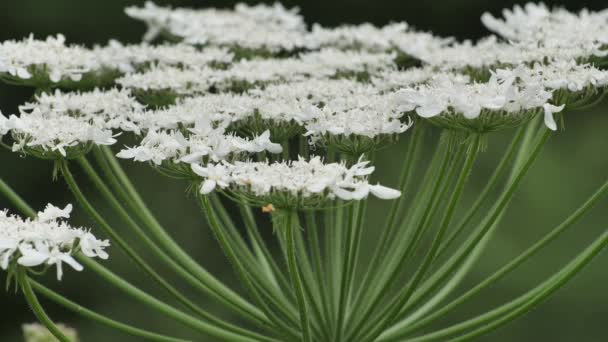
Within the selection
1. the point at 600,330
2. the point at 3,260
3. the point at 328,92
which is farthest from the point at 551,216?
the point at 3,260

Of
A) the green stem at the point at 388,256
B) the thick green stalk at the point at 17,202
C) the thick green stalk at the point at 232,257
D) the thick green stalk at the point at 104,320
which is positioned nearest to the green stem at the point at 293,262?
the thick green stalk at the point at 232,257

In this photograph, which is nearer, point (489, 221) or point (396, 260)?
point (489, 221)

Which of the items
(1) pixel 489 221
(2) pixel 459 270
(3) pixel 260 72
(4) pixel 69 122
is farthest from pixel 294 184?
(3) pixel 260 72

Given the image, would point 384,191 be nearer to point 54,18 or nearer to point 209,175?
point 209,175

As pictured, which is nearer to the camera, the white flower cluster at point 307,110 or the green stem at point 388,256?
the white flower cluster at point 307,110

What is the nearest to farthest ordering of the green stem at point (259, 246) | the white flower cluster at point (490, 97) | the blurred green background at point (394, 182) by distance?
the white flower cluster at point (490, 97), the green stem at point (259, 246), the blurred green background at point (394, 182)

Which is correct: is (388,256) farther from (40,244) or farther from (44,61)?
(44,61)

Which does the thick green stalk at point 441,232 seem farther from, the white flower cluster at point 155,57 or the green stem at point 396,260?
the white flower cluster at point 155,57
